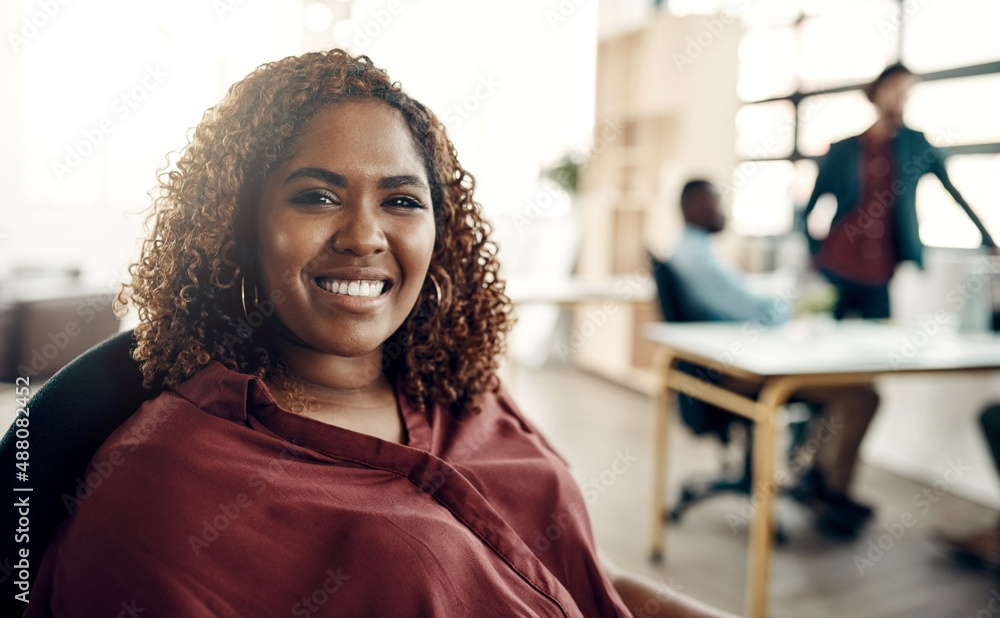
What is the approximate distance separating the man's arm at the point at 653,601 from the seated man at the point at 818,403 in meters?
2.00

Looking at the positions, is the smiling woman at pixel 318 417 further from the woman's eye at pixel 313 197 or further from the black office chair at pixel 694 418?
the black office chair at pixel 694 418

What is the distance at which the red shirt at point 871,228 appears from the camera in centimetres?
321

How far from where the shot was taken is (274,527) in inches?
31.9

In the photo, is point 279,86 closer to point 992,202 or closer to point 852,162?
point 852,162

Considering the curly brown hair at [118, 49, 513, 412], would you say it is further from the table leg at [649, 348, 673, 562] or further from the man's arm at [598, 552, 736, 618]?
the table leg at [649, 348, 673, 562]

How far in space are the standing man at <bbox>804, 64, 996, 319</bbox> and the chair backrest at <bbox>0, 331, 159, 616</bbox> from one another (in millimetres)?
3010

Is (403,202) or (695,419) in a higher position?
(403,202)

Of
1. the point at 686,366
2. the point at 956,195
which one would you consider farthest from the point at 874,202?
the point at 686,366

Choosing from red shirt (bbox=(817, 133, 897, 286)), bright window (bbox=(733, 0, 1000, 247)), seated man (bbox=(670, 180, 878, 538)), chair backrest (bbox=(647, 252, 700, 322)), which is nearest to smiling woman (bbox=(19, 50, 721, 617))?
chair backrest (bbox=(647, 252, 700, 322))

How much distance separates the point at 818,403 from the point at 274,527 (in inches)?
99.4

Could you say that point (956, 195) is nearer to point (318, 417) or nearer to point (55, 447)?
point (318, 417)

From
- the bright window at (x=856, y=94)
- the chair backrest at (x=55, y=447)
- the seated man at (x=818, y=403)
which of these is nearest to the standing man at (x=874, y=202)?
the bright window at (x=856, y=94)

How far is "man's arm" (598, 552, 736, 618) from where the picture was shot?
3.51ft

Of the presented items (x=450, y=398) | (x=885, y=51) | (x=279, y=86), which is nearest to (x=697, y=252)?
(x=885, y=51)
